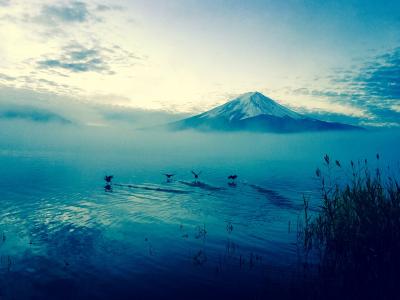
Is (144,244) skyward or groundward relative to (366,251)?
groundward

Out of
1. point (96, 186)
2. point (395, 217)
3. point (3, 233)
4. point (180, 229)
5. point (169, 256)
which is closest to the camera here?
point (395, 217)

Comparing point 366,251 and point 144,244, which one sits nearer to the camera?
point 366,251

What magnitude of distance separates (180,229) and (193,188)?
691 inches

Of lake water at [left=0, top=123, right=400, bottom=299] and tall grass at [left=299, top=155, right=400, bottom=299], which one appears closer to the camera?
tall grass at [left=299, top=155, right=400, bottom=299]

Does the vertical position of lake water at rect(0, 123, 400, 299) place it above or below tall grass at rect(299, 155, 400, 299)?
below

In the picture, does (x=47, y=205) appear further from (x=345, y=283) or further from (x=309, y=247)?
(x=345, y=283)

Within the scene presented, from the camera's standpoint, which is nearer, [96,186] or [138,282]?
[138,282]

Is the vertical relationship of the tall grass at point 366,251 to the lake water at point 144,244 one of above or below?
above

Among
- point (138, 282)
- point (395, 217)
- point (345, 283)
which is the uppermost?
point (395, 217)

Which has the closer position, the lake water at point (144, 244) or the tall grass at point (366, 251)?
the tall grass at point (366, 251)

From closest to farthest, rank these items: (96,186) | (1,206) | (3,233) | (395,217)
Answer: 1. (395,217)
2. (3,233)
3. (1,206)
4. (96,186)

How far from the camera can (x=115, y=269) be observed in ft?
43.1

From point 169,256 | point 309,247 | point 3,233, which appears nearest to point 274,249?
point 309,247

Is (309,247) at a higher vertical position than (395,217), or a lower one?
lower
